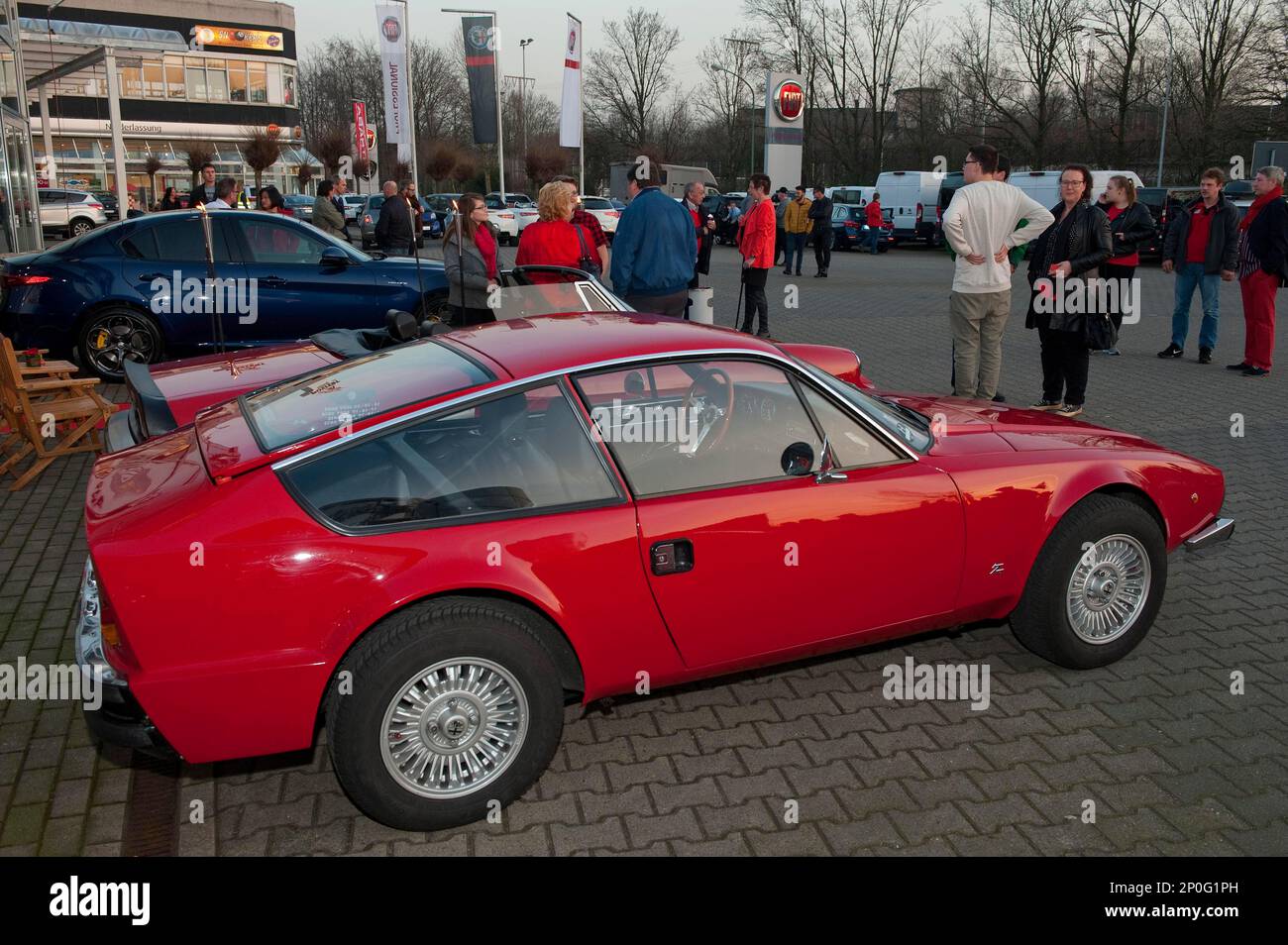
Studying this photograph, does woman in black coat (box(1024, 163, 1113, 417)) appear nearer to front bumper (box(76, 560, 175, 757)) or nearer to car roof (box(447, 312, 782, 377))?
car roof (box(447, 312, 782, 377))

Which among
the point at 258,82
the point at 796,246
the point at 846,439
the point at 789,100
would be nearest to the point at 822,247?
the point at 796,246

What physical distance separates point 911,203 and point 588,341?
108ft

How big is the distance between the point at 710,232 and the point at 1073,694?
16339 millimetres

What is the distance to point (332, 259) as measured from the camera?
34.6 ft

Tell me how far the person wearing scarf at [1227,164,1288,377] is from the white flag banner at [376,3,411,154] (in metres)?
21.7

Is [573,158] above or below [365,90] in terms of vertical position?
below

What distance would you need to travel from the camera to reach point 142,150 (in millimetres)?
66875

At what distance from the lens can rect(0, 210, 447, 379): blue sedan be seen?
10023 millimetres

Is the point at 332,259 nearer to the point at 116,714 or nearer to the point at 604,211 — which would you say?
the point at 116,714

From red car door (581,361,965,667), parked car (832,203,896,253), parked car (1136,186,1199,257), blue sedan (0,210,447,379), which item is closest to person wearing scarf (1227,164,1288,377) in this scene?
blue sedan (0,210,447,379)

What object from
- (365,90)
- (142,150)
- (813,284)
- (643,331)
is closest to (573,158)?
(365,90)

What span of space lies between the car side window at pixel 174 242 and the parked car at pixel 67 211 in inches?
1150

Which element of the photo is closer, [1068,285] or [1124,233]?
[1068,285]
